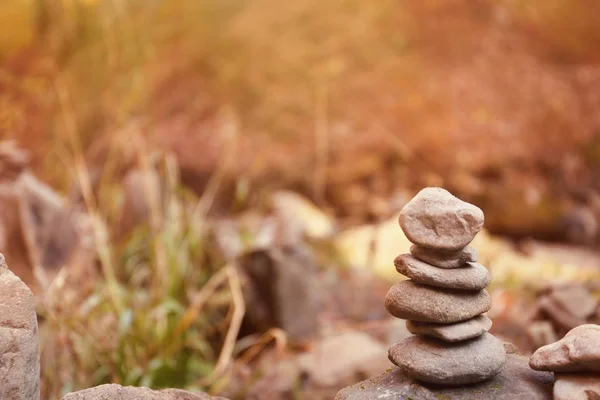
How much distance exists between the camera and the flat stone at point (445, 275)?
4.97 feet

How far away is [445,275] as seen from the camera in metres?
1.52

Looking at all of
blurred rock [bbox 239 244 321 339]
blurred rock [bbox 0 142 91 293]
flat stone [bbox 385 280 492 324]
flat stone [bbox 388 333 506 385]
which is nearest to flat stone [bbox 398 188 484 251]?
flat stone [bbox 385 280 492 324]

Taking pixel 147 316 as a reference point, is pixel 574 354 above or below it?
above

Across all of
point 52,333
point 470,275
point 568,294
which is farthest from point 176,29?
point 470,275

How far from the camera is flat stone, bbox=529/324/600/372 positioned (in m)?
1.37

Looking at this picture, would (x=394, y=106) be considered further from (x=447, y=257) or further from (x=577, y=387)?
(x=577, y=387)

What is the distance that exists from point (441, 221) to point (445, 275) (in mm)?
124

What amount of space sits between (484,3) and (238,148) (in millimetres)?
2878

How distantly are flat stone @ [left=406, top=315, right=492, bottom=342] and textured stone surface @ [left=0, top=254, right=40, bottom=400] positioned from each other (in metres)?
0.85

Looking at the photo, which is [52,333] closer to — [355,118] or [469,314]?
[469,314]

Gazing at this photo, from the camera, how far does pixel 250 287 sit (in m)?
3.71

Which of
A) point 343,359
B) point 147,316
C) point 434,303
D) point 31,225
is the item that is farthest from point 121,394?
point 31,225

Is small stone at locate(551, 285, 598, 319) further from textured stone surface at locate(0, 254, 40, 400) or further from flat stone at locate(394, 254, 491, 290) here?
textured stone surface at locate(0, 254, 40, 400)

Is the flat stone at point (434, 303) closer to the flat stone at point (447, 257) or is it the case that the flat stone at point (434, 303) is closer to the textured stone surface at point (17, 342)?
the flat stone at point (447, 257)
